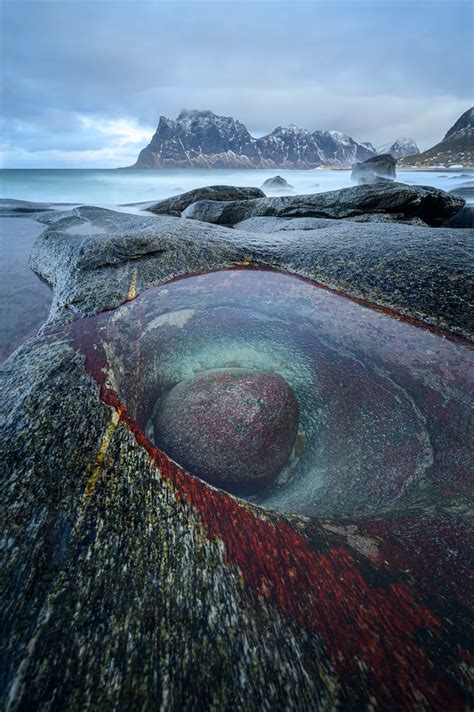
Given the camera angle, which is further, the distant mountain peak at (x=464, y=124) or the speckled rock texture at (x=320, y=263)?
the distant mountain peak at (x=464, y=124)

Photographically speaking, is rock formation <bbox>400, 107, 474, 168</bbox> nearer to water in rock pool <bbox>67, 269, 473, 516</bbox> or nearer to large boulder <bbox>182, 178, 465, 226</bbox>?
large boulder <bbox>182, 178, 465, 226</bbox>

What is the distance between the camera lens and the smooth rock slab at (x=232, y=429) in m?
1.97

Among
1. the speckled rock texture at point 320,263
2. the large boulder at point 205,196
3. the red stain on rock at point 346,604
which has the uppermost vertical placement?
the large boulder at point 205,196

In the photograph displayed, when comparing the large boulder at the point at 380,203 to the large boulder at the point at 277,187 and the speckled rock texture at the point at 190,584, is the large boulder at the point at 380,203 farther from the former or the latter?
the large boulder at the point at 277,187

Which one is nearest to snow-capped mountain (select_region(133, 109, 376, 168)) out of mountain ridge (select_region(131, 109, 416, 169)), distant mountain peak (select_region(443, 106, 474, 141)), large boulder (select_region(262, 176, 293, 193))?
mountain ridge (select_region(131, 109, 416, 169))

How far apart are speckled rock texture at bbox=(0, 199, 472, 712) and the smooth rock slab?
59 cm

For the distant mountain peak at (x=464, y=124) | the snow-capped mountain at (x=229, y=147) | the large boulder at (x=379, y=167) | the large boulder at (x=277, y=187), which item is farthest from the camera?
the snow-capped mountain at (x=229, y=147)

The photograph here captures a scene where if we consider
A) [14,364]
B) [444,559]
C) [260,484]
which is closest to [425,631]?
[444,559]

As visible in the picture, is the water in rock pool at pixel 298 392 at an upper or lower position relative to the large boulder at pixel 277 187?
lower

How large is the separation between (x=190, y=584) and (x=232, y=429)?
1.03 meters

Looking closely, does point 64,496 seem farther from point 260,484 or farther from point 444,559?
point 444,559

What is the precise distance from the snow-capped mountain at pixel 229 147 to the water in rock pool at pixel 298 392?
150m

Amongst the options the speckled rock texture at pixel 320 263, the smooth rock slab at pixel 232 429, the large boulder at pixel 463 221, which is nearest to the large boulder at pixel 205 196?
the large boulder at pixel 463 221

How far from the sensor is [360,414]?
2.06 metres
